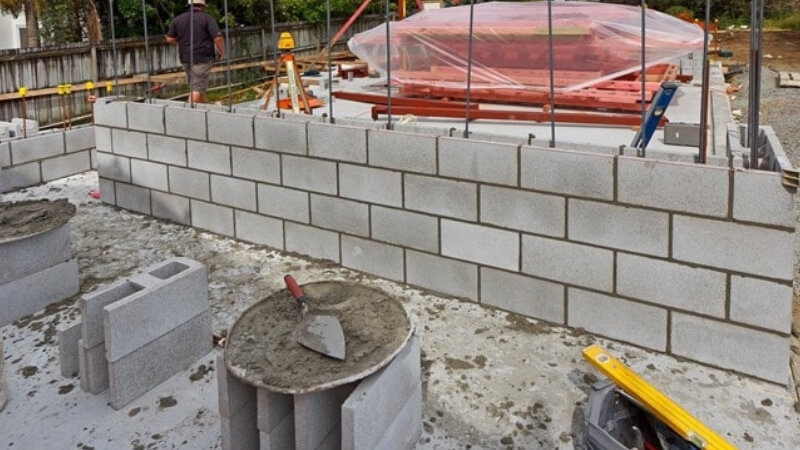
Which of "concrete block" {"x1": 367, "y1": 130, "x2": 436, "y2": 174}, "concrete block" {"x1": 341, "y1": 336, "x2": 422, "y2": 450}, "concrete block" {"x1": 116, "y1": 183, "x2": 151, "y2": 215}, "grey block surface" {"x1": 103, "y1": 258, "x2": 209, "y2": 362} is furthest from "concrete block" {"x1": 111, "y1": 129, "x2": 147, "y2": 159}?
"concrete block" {"x1": 341, "y1": 336, "x2": 422, "y2": 450}

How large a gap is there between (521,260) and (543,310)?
1.04 ft

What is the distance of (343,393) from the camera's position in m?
2.51

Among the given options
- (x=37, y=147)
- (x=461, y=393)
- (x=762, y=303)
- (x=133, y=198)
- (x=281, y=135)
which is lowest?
(x=461, y=393)

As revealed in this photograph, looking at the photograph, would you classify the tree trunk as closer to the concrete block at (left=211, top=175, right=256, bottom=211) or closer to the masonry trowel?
the concrete block at (left=211, top=175, right=256, bottom=211)

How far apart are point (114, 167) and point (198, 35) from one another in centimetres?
156

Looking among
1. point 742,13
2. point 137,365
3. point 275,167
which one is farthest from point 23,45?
point 742,13

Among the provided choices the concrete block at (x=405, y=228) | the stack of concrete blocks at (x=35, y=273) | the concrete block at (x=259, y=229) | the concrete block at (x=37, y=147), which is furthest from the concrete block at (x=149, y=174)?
the concrete block at (x=405, y=228)

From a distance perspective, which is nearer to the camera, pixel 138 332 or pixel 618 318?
pixel 138 332

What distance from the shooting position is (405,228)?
4.33 metres

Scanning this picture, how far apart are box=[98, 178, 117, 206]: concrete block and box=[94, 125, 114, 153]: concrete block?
0.30 metres

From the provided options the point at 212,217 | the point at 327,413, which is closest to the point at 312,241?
the point at 212,217

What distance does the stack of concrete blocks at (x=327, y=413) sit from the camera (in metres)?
2.35

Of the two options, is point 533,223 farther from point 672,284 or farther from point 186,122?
point 186,122

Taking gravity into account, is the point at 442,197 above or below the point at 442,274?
above
